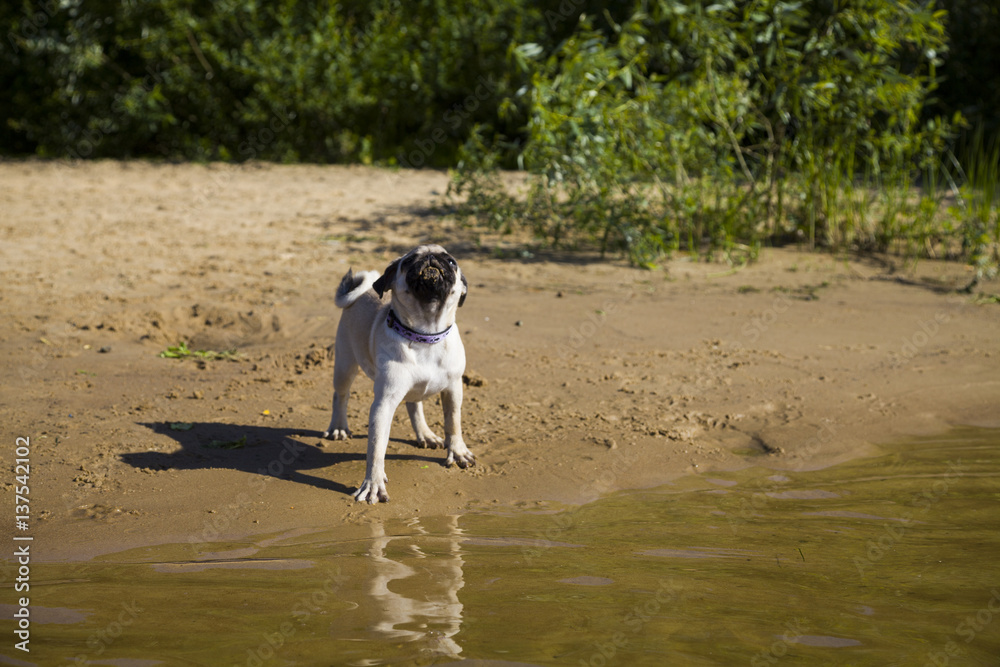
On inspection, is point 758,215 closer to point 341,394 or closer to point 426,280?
point 341,394

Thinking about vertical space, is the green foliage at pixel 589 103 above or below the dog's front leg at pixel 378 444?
above

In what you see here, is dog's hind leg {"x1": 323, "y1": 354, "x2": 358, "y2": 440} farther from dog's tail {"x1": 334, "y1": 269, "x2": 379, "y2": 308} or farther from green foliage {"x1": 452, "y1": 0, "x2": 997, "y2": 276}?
green foliage {"x1": 452, "y1": 0, "x2": 997, "y2": 276}

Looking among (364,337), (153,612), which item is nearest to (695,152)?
(364,337)

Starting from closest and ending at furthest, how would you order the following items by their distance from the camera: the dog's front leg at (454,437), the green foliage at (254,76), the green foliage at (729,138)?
1. the dog's front leg at (454,437)
2. the green foliage at (729,138)
3. the green foliage at (254,76)

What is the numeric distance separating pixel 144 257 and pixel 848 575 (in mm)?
7374

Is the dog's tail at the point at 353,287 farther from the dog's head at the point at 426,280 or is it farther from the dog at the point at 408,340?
the dog's head at the point at 426,280

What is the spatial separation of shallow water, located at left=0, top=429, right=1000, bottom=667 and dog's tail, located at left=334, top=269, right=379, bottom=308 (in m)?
1.33

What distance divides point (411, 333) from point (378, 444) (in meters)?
0.59

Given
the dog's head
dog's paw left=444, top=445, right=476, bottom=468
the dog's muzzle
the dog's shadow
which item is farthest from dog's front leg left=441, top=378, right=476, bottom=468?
the dog's muzzle

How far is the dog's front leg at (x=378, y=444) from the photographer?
4.38 m

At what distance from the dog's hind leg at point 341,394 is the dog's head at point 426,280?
843mm

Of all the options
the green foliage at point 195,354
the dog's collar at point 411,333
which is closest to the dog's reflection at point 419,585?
the dog's collar at point 411,333

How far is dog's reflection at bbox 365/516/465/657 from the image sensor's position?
3.21 metres

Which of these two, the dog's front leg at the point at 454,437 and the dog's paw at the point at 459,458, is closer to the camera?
the dog's front leg at the point at 454,437
